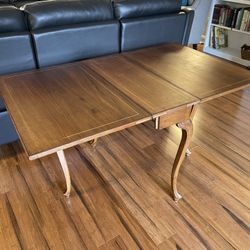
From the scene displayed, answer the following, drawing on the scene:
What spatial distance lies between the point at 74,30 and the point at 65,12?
5.1 inches

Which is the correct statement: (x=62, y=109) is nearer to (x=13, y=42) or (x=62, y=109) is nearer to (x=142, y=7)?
(x=13, y=42)

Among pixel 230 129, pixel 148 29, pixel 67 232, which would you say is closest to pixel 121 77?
pixel 148 29

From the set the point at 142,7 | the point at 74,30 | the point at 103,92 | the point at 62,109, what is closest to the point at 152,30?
the point at 142,7

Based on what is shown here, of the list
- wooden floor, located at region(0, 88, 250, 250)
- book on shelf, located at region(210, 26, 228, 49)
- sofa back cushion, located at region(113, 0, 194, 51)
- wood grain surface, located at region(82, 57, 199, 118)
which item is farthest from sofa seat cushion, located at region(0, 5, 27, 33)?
book on shelf, located at region(210, 26, 228, 49)

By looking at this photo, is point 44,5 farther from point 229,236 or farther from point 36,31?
point 229,236

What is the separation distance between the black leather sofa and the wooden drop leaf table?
0.20m

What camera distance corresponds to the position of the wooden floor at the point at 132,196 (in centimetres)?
138

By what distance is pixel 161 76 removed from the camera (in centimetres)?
147

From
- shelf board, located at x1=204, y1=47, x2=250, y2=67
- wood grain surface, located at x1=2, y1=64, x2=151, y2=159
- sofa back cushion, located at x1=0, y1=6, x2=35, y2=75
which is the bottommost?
shelf board, located at x1=204, y1=47, x2=250, y2=67

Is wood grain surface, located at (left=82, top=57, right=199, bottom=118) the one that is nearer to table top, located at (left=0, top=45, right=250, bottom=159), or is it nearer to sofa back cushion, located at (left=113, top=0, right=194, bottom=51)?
table top, located at (left=0, top=45, right=250, bottom=159)

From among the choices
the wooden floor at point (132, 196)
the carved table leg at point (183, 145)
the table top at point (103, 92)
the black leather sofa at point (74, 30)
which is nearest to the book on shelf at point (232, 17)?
the black leather sofa at point (74, 30)

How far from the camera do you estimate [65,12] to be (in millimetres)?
1688

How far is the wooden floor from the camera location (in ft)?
4.54

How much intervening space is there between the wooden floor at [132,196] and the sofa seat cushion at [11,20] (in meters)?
0.90
